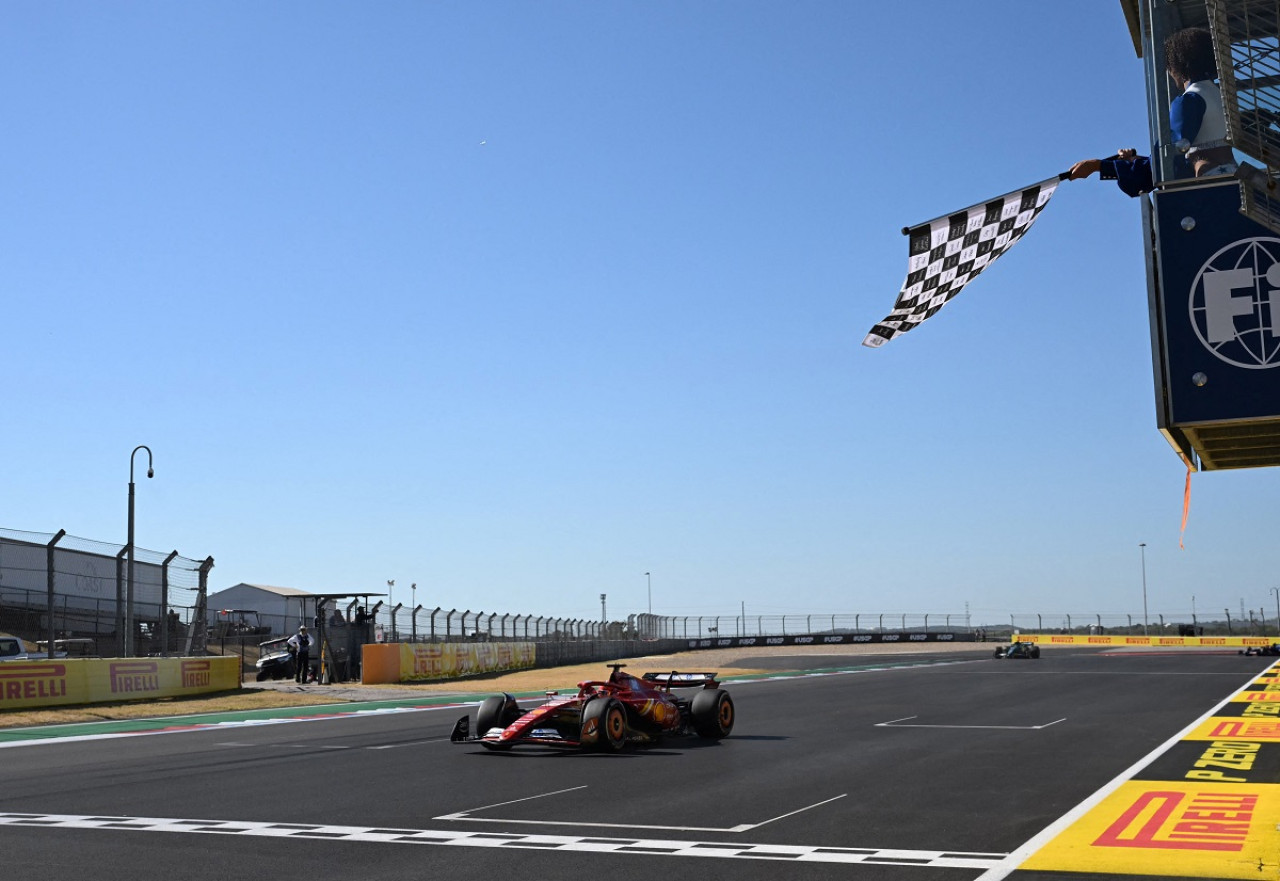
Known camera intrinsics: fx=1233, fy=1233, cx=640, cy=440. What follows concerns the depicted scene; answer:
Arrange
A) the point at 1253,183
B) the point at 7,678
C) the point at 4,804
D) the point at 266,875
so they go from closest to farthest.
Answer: the point at 1253,183 → the point at 266,875 → the point at 4,804 → the point at 7,678

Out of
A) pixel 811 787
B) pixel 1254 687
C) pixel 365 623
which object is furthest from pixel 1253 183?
pixel 365 623

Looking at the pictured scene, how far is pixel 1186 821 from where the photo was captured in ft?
31.5

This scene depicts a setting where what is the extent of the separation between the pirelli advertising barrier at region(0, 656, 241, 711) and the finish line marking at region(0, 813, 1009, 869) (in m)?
14.0

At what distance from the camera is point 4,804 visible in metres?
11.1

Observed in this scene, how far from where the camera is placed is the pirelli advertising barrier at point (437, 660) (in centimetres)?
3481

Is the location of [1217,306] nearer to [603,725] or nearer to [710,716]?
[603,725]

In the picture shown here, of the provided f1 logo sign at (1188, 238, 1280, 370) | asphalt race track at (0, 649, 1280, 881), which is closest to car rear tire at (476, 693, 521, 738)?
asphalt race track at (0, 649, 1280, 881)

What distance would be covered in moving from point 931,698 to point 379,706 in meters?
11.8

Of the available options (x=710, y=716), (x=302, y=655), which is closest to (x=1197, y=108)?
(x=710, y=716)

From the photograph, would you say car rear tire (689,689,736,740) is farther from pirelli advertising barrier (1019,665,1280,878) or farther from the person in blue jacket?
the person in blue jacket

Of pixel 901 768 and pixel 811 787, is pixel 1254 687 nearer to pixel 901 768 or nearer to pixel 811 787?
pixel 901 768

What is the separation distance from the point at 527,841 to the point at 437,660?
1176 inches

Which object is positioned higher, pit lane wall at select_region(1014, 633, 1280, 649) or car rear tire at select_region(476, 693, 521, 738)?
car rear tire at select_region(476, 693, 521, 738)

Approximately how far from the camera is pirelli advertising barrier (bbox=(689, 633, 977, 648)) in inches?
2886
